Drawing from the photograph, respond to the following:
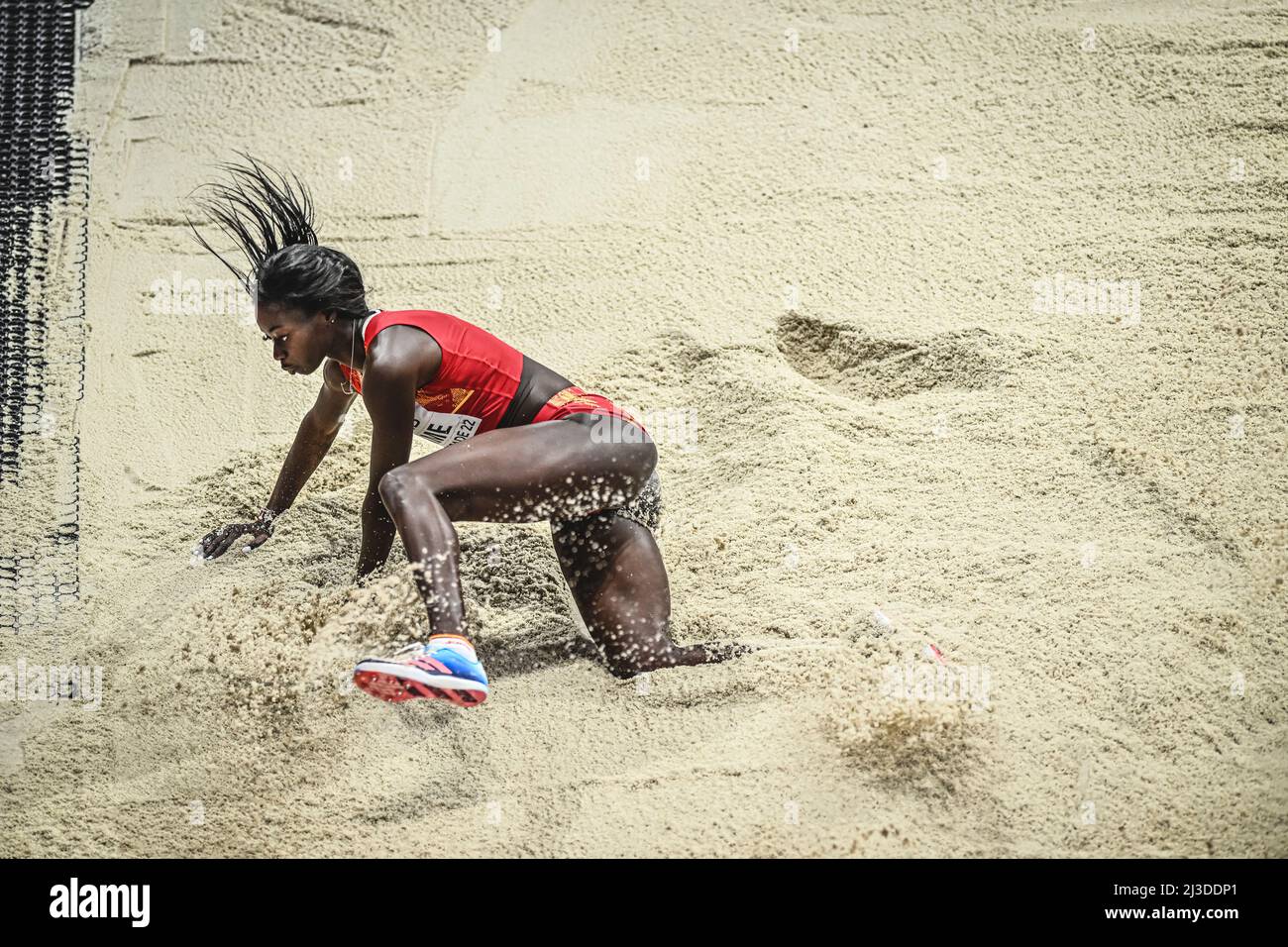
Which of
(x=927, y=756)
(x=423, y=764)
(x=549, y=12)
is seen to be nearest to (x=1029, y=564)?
(x=927, y=756)

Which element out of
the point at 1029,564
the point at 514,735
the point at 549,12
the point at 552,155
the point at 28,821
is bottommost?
the point at 28,821

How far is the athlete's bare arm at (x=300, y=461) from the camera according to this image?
11.0ft

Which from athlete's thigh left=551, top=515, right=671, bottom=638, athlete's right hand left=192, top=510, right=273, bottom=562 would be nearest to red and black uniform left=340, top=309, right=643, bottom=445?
athlete's thigh left=551, top=515, right=671, bottom=638

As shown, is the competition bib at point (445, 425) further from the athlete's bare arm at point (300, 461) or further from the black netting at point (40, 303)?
the black netting at point (40, 303)

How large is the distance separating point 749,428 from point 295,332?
1.57 m

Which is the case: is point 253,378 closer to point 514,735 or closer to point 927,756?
point 514,735

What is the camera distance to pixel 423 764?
117 inches

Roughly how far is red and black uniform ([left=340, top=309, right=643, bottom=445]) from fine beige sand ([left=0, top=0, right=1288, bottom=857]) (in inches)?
21.2

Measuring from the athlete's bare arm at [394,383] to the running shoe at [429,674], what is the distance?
56 centimetres

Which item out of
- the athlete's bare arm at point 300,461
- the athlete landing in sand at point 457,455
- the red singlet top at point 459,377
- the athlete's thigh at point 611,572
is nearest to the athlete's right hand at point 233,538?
the athlete's bare arm at point 300,461

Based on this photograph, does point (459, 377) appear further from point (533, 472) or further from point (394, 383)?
point (533, 472)

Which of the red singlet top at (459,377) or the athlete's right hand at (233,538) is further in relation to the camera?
the athlete's right hand at (233,538)

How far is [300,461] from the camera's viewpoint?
354 centimetres
